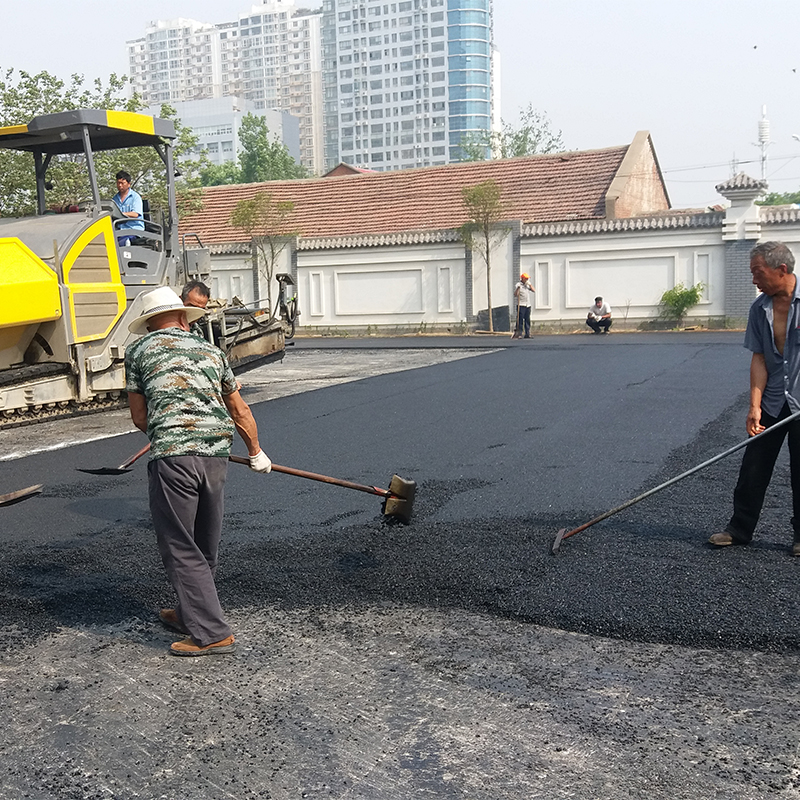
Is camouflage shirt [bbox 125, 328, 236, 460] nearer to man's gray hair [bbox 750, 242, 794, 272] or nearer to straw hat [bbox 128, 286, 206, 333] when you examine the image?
straw hat [bbox 128, 286, 206, 333]

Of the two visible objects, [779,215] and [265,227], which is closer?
[779,215]

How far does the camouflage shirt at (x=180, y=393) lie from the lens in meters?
4.07

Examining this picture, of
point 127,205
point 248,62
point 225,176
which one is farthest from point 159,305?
point 248,62

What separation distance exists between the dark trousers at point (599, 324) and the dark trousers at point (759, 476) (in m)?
20.1

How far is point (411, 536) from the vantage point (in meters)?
5.67

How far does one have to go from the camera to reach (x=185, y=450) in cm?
404

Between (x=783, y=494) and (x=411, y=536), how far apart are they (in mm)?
2591

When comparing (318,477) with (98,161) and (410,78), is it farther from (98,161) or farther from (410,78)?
(410,78)

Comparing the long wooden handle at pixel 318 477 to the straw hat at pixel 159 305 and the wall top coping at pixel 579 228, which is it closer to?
the straw hat at pixel 159 305

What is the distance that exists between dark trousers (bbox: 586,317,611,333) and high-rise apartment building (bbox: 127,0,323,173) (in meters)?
125

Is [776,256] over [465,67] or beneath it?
beneath

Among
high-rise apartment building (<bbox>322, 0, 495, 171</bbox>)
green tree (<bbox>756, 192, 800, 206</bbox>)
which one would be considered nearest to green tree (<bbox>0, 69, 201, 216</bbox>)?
green tree (<bbox>756, 192, 800, 206</bbox>)

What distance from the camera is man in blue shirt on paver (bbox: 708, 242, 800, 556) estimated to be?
16.9ft

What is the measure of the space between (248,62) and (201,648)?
165270mm
